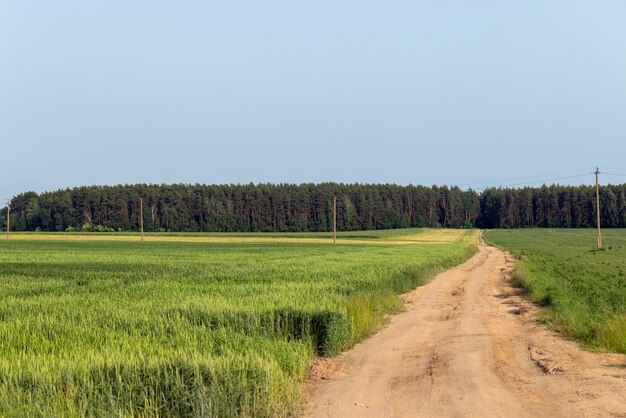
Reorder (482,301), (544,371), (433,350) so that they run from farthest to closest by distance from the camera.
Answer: (482,301), (433,350), (544,371)

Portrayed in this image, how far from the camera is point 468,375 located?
10.0 m

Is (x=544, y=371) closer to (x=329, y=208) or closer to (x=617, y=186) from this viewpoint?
(x=329, y=208)

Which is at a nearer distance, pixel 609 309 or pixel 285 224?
pixel 609 309

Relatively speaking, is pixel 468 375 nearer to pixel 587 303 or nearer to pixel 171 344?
pixel 171 344

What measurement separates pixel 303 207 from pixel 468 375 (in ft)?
502

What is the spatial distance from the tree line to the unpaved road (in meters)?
142

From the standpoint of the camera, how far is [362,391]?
933 cm

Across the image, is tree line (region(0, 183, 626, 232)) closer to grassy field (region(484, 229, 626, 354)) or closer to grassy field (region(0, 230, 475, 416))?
grassy field (region(484, 229, 626, 354))

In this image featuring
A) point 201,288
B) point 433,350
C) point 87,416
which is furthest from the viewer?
point 201,288

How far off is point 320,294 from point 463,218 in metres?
Result: 170

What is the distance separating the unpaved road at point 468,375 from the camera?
27.0 ft

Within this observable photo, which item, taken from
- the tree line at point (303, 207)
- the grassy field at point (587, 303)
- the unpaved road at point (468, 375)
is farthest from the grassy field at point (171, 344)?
the tree line at point (303, 207)

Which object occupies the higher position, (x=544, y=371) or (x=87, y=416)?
(x=87, y=416)

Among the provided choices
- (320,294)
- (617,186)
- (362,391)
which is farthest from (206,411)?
(617,186)
